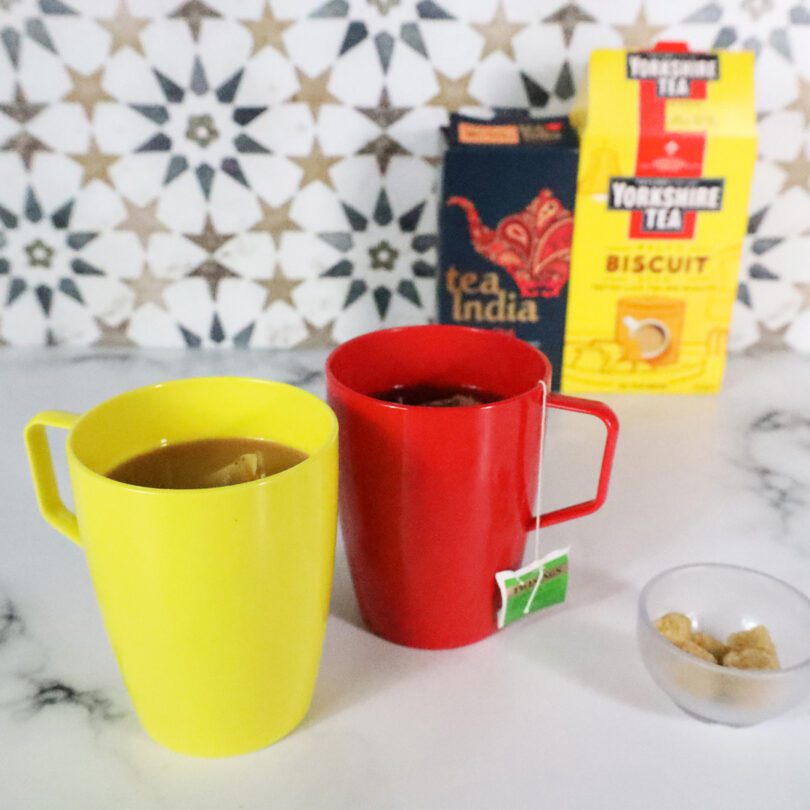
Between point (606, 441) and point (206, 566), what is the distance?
0.25 m

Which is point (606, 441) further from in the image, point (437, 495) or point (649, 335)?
point (649, 335)

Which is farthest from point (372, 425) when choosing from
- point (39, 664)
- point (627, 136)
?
point (627, 136)

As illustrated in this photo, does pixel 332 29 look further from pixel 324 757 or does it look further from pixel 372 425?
pixel 324 757

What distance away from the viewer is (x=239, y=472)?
431 mm

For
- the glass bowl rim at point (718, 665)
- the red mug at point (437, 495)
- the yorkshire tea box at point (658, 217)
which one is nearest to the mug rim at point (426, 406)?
the red mug at point (437, 495)

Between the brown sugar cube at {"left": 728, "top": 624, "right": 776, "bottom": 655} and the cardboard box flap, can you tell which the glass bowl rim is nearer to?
the brown sugar cube at {"left": 728, "top": 624, "right": 776, "bottom": 655}

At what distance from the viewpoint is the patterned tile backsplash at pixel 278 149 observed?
81 centimetres

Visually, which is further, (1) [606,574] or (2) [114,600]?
(1) [606,574]

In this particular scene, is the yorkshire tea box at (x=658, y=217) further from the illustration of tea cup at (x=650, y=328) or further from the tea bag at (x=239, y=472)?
the tea bag at (x=239, y=472)

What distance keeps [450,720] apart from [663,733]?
11cm

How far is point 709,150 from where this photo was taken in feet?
2.39

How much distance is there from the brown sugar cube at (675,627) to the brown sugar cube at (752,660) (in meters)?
0.02

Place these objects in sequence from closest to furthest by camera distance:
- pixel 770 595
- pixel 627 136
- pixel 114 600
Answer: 1. pixel 114 600
2. pixel 770 595
3. pixel 627 136

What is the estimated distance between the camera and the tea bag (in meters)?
0.43
